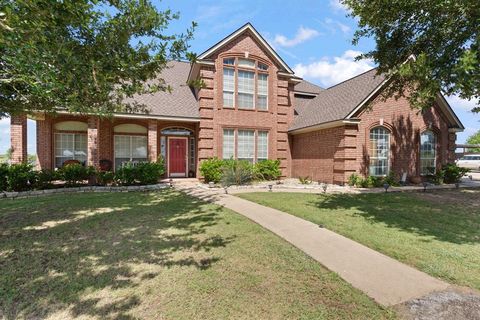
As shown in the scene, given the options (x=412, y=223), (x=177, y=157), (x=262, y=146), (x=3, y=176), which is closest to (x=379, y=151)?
(x=262, y=146)

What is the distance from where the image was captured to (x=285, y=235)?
597 cm

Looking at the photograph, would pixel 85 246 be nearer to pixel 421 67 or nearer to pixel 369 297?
pixel 369 297

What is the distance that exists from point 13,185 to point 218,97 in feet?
Answer: 35.1

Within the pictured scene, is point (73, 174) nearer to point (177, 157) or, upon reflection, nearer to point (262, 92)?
point (177, 157)

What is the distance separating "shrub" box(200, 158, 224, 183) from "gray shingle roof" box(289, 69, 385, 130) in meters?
5.60

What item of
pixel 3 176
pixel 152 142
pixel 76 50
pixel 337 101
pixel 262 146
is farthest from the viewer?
pixel 262 146

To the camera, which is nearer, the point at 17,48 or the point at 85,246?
the point at 17,48

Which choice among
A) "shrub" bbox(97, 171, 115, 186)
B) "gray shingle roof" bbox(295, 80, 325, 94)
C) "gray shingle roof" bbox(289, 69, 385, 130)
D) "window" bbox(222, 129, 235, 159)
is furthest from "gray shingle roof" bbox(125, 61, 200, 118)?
"gray shingle roof" bbox(295, 80, 325, 94)

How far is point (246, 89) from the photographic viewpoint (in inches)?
637

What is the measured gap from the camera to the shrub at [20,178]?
36.2 feet

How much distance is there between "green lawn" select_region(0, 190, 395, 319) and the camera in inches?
125

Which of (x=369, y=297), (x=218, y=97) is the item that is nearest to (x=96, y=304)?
(x=369, y=297)

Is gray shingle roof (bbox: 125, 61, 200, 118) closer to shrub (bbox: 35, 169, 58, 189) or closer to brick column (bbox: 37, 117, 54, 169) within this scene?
brick column (bbox: 37, 117, 54, 169)

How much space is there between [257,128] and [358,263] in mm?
12550
